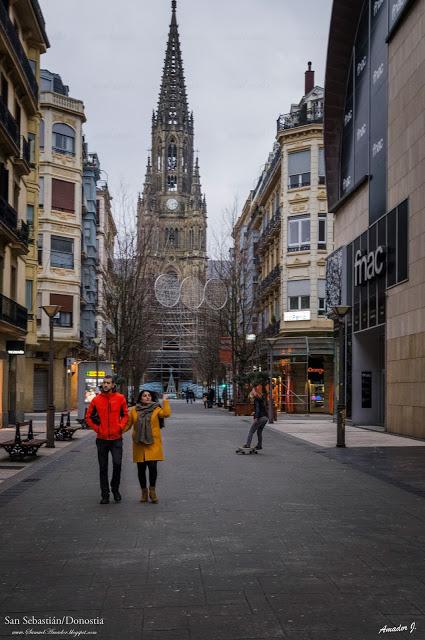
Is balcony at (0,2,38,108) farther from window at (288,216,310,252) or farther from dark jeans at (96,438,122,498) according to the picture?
window at (288,216,310,252)

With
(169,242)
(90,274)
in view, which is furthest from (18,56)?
(169,242)

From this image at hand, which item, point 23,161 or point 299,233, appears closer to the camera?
point 23,161

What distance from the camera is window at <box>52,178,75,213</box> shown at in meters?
48.4

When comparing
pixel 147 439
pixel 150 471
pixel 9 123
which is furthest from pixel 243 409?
pixel 147 439

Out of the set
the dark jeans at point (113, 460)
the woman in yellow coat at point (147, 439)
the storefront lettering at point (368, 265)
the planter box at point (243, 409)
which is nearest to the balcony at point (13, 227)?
the storefront lettering at point (368, 265)

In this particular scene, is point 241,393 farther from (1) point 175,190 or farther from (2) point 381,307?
(1) point 175,190

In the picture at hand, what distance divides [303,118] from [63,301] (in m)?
17.9

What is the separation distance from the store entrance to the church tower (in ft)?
372

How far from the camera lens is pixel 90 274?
60.6 meters

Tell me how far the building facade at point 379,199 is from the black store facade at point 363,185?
0.04m

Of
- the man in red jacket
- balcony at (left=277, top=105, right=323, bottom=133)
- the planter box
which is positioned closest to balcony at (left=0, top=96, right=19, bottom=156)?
the man in red jacket

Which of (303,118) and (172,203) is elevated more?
(172,203)

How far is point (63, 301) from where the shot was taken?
49.2 metres

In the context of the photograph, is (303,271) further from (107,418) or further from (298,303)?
(107,418)
